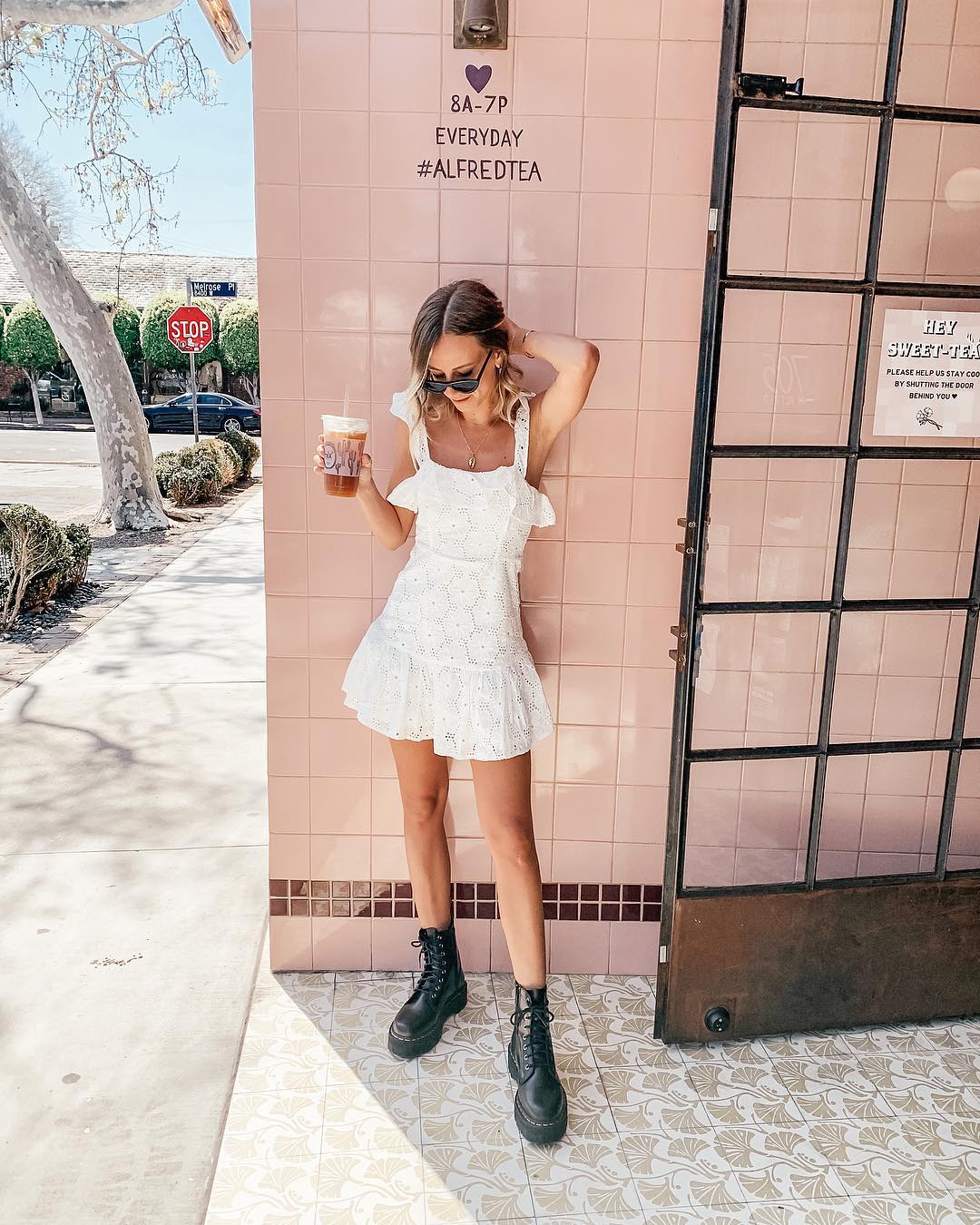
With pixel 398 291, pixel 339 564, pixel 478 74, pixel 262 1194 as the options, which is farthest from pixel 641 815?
pixel 478 74

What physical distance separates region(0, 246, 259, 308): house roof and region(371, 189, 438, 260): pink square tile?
110 feet

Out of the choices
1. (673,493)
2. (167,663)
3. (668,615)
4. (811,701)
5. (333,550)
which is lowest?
(167,663)

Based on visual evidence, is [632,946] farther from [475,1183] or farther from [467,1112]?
[475,1183]

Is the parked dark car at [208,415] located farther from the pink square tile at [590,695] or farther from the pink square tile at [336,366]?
the pink square tile at [590,695]

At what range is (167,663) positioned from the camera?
563 centimetres

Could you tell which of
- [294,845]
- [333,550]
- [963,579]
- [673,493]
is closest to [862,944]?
[963,579]

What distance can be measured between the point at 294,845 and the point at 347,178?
1.78m

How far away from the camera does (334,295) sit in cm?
234

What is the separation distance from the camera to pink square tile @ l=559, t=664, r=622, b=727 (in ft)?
8.43

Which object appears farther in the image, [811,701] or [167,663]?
[167,663]

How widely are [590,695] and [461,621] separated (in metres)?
0.60

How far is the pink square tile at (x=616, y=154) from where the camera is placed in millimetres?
2283

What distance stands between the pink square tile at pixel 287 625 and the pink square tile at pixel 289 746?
202 mm

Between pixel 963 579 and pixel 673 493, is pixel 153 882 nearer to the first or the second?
pixel 673 493
